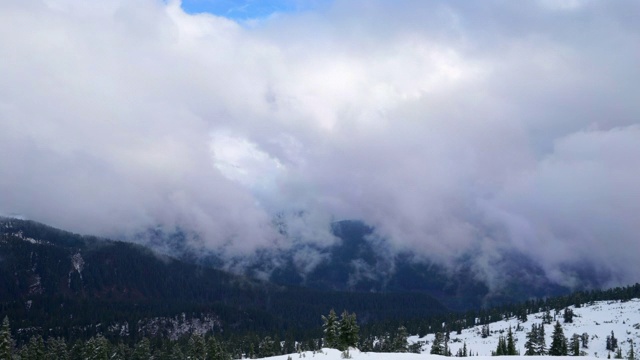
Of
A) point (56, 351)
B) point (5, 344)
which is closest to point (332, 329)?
point (5, 344)

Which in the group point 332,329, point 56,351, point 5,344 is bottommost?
point 56,351

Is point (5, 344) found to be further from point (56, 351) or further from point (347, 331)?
point (347, 331)

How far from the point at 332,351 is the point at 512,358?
17.4 metres

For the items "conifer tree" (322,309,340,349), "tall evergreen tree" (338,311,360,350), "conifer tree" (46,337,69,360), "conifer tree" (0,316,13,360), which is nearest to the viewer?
"tall evergreen tree" (338,311,360,350)

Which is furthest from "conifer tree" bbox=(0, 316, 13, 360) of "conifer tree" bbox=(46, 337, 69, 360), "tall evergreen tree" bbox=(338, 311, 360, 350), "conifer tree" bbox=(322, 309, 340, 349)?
"tall evergreen tree" bbox=(338, 311, 360, 350)

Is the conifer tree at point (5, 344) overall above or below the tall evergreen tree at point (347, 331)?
below

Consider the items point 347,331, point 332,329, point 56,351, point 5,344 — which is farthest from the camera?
point 56,351

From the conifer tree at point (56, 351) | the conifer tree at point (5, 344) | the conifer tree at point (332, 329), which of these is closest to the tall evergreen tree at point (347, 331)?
the conifer tree at point (332, 329)

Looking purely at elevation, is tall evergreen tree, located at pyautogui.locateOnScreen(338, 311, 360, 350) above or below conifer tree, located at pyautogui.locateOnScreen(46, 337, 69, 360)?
above

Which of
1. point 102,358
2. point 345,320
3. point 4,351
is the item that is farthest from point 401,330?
point 4,351

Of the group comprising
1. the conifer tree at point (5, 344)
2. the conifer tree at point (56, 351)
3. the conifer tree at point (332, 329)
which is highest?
the conifer tree at point (332, 329)

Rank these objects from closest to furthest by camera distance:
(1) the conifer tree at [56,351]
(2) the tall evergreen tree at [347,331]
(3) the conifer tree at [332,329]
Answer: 1. (2) the tall evergreen tree at [347,331]
2. (3) the conifer tree at [332,329]
3. (1) the conifer tree at [56,351]

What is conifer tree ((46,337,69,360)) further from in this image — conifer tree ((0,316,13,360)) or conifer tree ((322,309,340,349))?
conifer tree ((322,309,340,349))

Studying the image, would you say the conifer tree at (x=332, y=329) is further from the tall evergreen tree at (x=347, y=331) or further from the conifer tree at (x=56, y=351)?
the conifer tree at (x=56, y=351)
